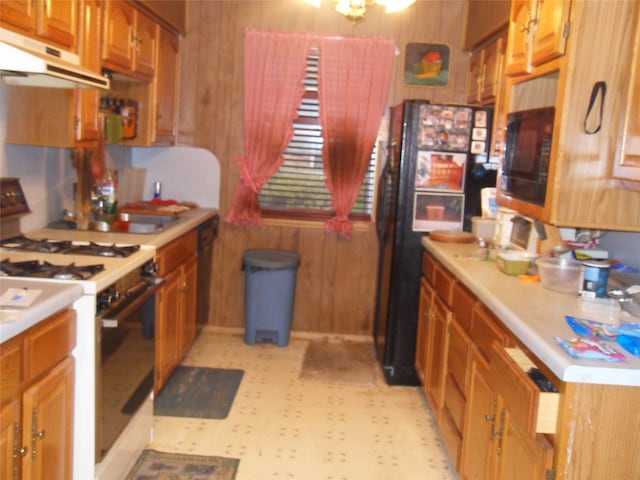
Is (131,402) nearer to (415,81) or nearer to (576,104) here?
(576,104)

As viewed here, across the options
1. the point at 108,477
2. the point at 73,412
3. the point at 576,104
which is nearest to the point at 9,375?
the point at 73,412

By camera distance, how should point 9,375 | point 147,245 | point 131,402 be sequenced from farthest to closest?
1. point 147,245
2. point 131,402
3. point 9,375

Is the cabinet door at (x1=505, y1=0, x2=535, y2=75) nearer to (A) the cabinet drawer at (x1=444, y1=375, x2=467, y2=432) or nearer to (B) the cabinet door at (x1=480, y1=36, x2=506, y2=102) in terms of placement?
(B) the cabinet door at (x1=480, y1=36, x2=506, y2=102)

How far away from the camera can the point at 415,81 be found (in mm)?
4207

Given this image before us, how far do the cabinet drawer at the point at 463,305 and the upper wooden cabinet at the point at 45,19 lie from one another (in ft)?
6.14

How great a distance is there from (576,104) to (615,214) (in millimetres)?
387

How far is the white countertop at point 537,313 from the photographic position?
1.48 m

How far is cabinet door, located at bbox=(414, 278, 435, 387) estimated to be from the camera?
10.7 feet

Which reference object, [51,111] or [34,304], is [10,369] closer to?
[34,304]

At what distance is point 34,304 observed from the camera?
1.74m

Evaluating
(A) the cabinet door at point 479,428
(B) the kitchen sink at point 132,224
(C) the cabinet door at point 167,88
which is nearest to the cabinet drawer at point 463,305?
(A) the cabinet door at point 479,428

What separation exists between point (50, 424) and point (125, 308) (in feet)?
1.86

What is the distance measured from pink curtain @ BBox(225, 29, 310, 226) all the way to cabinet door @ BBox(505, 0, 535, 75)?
1.73 meters

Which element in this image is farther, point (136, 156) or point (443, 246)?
point (136, 156)
